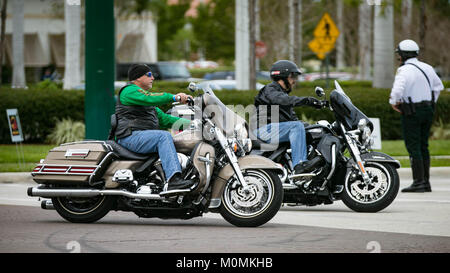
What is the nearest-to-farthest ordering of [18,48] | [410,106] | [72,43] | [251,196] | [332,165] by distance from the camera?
[251,196] < [332,165] < [410,106] < [72,43] < [18,48]

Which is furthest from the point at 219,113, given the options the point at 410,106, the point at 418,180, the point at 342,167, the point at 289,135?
the point at 418,180

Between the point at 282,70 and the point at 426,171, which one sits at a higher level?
the point at 282,70

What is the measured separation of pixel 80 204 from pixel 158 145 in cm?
108

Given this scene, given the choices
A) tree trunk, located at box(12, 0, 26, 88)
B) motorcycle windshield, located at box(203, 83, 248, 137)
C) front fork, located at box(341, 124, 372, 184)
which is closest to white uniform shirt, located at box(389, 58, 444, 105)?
front fork, located at box(341, 124, 372, 184)

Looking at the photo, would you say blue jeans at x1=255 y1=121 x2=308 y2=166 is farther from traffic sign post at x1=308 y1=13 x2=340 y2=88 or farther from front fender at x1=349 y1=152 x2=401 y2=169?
traffic sign post at x1=308 y1=13 x2=340 y2=88

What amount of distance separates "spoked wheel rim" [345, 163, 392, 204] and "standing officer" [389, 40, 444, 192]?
2072mm

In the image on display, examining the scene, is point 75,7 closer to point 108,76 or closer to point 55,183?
point 108,76

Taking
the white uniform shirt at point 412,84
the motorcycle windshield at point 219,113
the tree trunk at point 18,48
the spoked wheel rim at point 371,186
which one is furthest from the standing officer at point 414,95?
the tree trunk at point 18,48

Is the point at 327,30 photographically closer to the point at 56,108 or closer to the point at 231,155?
the point at 56,108

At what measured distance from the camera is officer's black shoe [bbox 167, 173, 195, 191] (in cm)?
872

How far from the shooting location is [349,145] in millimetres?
10172

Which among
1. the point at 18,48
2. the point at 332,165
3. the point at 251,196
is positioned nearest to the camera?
the point at 251,196

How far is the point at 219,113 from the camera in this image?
888 cm

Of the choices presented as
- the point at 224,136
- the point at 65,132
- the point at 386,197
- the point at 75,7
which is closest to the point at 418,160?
the point at 386,197
